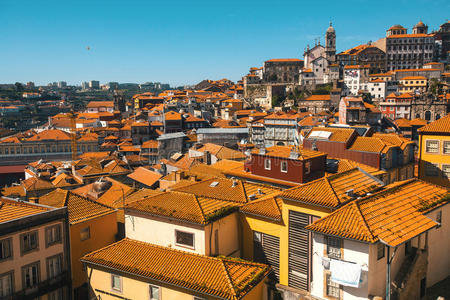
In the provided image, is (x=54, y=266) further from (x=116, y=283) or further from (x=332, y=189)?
(x=332, y=189)

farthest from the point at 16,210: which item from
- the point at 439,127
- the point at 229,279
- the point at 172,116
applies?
the point at 172,116

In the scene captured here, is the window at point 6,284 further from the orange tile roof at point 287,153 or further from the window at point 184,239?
the orange tile roof at point 287,153

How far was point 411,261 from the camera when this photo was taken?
50.1 feet

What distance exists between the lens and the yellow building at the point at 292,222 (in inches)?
619

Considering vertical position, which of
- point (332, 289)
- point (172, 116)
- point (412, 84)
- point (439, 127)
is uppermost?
point (412, 84)

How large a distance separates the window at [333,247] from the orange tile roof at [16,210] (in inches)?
513

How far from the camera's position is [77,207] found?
2106cm

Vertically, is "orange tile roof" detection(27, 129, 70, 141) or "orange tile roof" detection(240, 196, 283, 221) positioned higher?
"orange tile roof" detection(240, 196, 283, 221)

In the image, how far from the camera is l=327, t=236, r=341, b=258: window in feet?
46.2

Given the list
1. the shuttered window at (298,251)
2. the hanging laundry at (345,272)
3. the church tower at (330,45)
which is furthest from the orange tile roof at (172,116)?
the hanging laundry at (345,272)

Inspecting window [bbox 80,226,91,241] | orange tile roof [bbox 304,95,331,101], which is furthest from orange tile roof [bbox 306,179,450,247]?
orange tile roof [bbox 304,95,331,101]

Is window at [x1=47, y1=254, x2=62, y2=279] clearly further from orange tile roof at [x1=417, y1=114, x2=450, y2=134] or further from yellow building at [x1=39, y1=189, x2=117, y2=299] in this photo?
orange tile roof at [x1=417, y1=114, x2=450, y2=134]

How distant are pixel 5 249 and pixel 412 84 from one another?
4220 inches

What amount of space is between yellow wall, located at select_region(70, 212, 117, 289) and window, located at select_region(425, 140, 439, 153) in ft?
70.5
